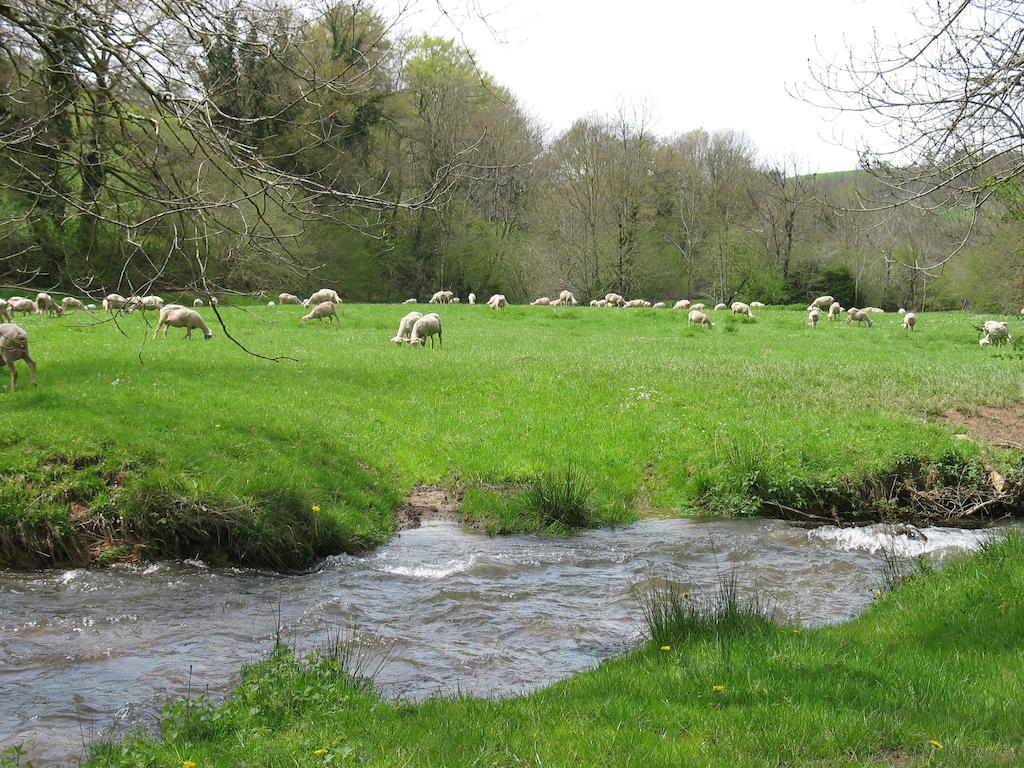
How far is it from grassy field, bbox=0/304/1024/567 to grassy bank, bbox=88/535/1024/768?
14.7ft

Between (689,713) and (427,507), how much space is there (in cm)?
775

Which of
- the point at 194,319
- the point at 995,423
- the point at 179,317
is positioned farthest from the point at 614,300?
the point at 995,423

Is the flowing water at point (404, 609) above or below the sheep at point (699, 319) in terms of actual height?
below

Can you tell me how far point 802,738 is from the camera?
4.46 metres

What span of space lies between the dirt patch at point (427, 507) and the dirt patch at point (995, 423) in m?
8.77

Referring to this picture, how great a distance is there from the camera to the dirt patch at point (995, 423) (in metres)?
14.0

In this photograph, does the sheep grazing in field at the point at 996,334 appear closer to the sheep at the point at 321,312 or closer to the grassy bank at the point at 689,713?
the sheep at the point at 321,312

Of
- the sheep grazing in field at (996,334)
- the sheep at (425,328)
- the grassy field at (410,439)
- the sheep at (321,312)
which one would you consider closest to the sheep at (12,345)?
the grassy field at (410,439)

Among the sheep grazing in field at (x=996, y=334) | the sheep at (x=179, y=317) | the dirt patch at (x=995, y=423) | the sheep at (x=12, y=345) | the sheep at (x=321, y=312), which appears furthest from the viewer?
the sheep at (x=321, y=312)

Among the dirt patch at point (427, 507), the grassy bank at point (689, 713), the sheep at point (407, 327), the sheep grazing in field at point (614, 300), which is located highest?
the sheep grazing in field at point (614, 300)

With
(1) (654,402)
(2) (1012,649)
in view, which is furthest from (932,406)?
(2) (1012,649)

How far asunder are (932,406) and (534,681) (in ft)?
40.3

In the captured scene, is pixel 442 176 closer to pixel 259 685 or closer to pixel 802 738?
pixel 259 685

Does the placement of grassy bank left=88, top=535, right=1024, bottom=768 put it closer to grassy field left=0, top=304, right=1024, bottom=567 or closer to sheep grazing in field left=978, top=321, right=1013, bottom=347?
grassy field left=0, top=304, right=1024, bottom=567
